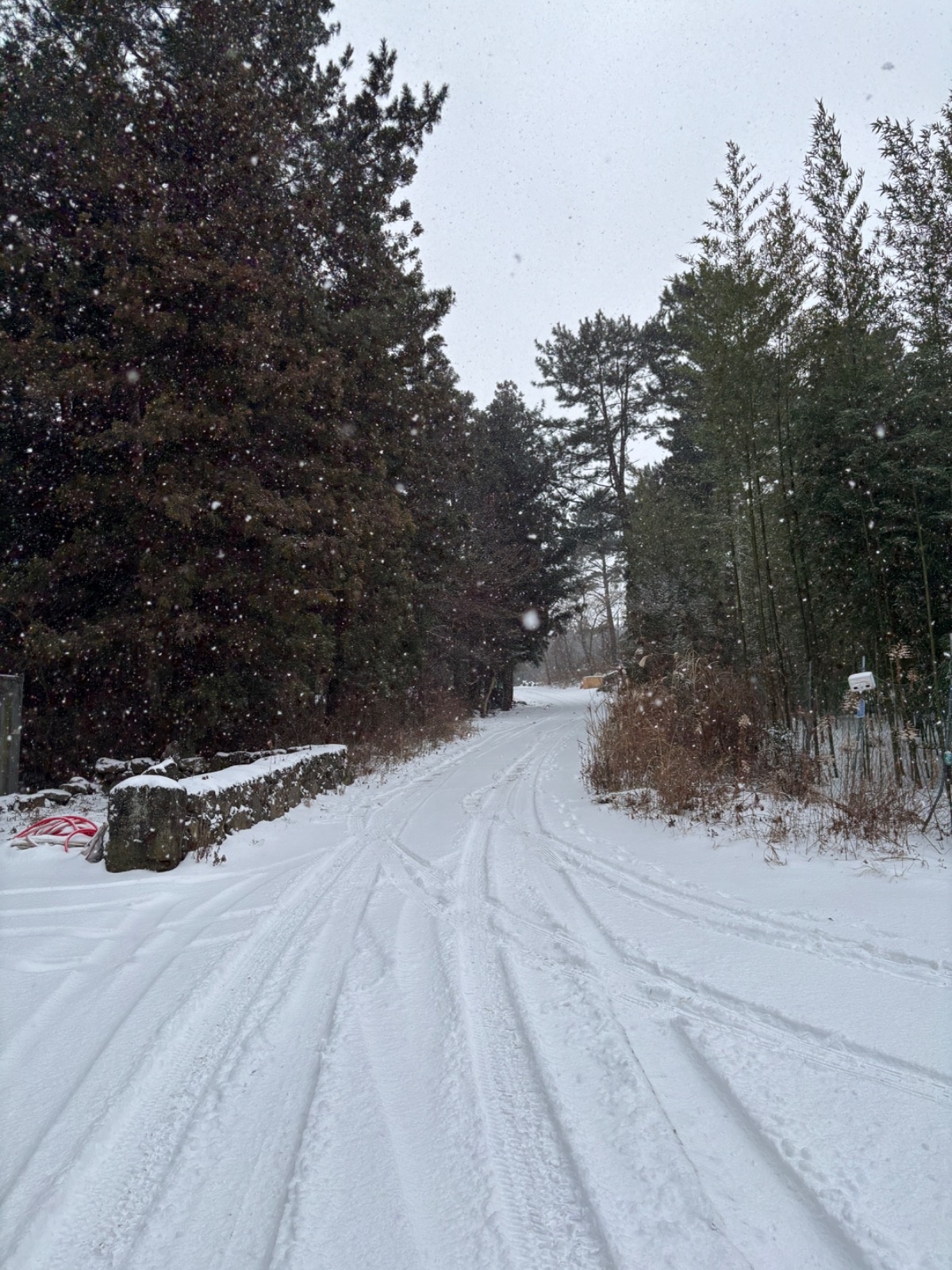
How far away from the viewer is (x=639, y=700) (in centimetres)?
755

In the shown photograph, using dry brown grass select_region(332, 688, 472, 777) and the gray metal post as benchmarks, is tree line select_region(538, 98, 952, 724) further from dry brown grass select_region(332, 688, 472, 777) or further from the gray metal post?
the gray metal post

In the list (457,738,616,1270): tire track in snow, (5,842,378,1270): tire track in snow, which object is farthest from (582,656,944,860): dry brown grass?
(5,842,378,1270): tire track in snow

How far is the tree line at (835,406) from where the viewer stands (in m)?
5.04

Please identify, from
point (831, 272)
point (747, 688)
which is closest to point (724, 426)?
point (831, 272)

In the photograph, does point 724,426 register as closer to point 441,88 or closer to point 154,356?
point 154,356

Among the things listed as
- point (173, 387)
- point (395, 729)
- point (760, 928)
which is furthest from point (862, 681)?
point (395, 729)

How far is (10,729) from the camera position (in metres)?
6.90

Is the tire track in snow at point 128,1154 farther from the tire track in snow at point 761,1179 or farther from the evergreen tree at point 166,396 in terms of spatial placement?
the evergreen tree at point 166,396

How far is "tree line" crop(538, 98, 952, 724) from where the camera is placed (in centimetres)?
504

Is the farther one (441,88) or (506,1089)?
(441,88)

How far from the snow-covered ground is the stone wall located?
65 centimetres

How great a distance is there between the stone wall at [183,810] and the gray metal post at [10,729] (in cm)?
289

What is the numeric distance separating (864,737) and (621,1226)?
4982 mm

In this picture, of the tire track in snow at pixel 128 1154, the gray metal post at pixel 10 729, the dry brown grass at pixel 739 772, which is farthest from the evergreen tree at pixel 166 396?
the tire track in snow at pixel 128 1154
